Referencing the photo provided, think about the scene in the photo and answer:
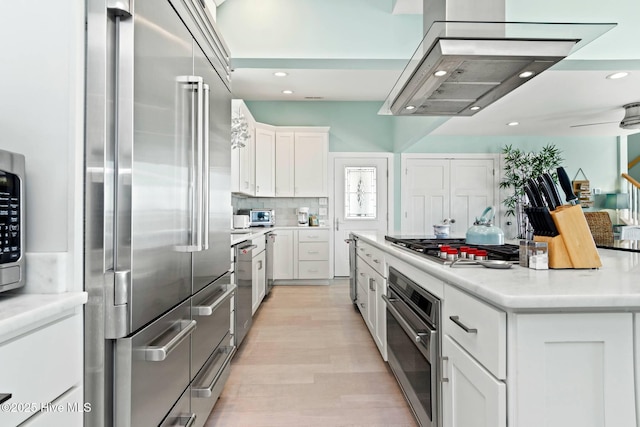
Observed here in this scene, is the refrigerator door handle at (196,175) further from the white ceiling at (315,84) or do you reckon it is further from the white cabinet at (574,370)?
the white ceiling at (315,84)

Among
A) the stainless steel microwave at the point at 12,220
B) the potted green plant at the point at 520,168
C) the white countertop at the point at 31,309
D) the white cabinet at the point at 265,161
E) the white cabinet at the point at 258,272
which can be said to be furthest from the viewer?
the potted green plant at the point at 520,168

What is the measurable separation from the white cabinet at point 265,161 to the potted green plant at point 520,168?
3.86m

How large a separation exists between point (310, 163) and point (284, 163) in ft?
1.36

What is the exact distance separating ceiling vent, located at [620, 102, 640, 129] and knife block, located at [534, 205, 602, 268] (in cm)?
463

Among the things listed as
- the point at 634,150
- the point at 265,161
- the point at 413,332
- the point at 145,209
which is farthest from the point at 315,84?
the point at 634,150

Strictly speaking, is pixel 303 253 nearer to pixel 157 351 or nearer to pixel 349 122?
pixel 349 122

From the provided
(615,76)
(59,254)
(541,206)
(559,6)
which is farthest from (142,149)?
(615,76)

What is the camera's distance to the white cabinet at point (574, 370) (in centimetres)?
90

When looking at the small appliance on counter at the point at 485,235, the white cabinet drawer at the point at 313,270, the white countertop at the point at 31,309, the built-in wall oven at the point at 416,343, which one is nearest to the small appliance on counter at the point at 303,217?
the white cabinet drawer at the point at 313,270

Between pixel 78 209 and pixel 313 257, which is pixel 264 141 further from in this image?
pixel 78 209

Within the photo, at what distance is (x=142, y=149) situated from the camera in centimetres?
108

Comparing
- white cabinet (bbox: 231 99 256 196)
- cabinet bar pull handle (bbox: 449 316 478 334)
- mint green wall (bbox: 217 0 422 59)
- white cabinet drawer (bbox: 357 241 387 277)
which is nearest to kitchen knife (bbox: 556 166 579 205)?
cabinet bar pull handle (bbox: 449 316 478 334)

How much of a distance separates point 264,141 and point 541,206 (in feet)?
15.9

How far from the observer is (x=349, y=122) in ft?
20.7
